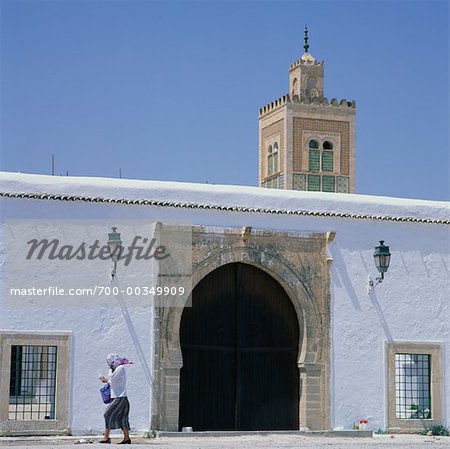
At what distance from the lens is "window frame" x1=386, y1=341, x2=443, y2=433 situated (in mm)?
14758

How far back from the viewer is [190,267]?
14.0 m

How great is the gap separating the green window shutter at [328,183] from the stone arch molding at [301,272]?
33102mm

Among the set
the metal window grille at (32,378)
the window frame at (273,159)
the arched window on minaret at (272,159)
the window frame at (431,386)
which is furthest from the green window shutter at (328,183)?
the metal window grille at (32,378)

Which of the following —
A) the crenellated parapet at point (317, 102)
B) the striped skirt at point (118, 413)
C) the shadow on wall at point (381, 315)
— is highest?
the crenellated parapet at point (317, 102)

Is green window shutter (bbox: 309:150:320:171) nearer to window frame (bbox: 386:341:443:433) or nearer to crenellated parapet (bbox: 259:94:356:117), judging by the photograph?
crenellated parapet (bbox: 259:94:356:117)

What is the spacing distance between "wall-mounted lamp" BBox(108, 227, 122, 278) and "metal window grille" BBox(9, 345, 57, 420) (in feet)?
4.64

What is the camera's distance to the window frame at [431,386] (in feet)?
48.4

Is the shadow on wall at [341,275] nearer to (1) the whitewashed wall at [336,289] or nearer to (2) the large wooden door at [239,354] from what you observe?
(1) the whitewashed wall at [336,289]

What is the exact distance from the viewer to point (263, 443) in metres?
12.2

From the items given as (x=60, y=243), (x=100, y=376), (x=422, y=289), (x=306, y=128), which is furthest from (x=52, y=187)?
(x=306, y=128)

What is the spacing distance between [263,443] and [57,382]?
2924mm

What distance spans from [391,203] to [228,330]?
10.4 ft

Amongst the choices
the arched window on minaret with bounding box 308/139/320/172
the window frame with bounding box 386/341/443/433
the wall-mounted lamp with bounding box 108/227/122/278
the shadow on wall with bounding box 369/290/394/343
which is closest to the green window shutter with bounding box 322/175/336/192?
the arched window on minaret with bounding box 308/139/320/172

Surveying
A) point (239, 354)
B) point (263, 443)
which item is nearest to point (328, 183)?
point (239, 354)
